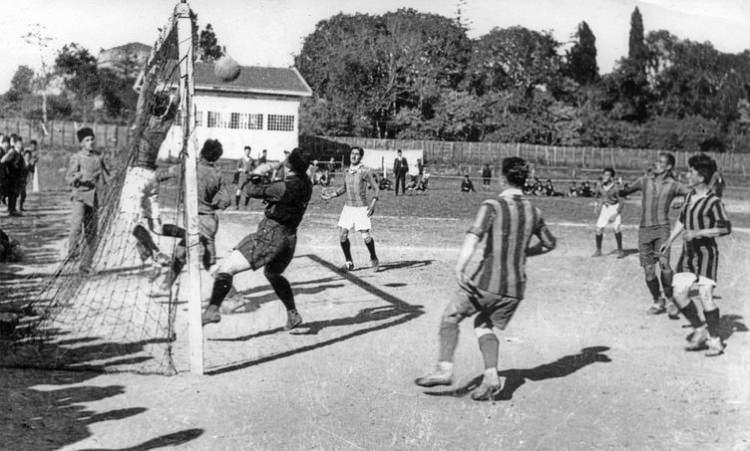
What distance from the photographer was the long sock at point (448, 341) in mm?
5402

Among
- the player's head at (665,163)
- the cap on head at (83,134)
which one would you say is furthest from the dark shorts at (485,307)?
the cap on head at (83,134)

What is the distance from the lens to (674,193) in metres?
8.86

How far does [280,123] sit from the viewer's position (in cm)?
4316

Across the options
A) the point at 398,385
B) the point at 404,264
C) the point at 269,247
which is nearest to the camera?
the point at 398,385

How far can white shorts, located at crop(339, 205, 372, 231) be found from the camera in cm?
1080

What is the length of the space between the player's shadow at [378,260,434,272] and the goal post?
17.4 ft

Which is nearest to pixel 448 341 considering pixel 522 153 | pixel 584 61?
pixel 522 153

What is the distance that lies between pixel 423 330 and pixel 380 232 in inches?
324

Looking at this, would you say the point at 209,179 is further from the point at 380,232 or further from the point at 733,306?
the point at 380,232

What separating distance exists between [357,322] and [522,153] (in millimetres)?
44214

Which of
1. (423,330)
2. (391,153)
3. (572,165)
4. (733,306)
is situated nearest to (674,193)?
(733,306)

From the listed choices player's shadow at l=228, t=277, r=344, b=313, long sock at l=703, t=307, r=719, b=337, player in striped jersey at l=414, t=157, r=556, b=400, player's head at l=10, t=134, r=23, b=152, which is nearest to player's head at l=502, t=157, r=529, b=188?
player in striped jersey at l=414, t=157, r=556, b=400

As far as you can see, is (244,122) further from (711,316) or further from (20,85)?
(711,316)

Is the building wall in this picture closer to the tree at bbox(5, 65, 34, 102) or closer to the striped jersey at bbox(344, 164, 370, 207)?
the tree at bbox(5, 65, 34, 102)
